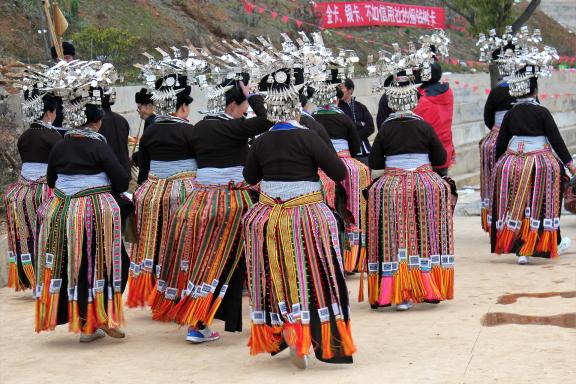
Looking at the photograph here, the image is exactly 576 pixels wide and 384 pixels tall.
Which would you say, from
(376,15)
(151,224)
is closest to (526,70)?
(151,224)

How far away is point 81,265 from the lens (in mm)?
7723

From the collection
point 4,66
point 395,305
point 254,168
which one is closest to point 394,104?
point 395,305

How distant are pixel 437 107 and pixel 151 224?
308 centimetres

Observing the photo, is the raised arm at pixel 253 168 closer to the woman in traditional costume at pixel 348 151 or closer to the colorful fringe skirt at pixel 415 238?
the colorful fringe skirt at pixel 415 238

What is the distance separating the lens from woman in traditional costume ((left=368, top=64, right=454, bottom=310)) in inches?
339

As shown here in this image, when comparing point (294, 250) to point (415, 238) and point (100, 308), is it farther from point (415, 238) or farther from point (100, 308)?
point (415, 238)

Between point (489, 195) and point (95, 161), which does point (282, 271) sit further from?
point (489, 195)

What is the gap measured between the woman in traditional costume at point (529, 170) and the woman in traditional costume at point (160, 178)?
342cm

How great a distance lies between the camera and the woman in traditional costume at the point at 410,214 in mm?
8609

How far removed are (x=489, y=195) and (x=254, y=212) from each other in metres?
5.56

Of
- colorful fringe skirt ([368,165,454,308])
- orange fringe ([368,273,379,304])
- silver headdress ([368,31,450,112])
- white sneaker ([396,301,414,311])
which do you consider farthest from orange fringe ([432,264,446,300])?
silver headdress ([368,31,450,112])

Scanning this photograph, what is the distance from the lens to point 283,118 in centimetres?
696

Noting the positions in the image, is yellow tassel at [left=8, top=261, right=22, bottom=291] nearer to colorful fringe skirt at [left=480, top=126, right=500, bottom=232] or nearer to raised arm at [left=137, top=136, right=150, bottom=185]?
raised arm at [left=137, top=136, right=150, bottom=185]

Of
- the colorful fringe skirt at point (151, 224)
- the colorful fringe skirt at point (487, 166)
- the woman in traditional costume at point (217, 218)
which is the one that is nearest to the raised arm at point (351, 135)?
the colorful fringe skirt at point (487, 166)
